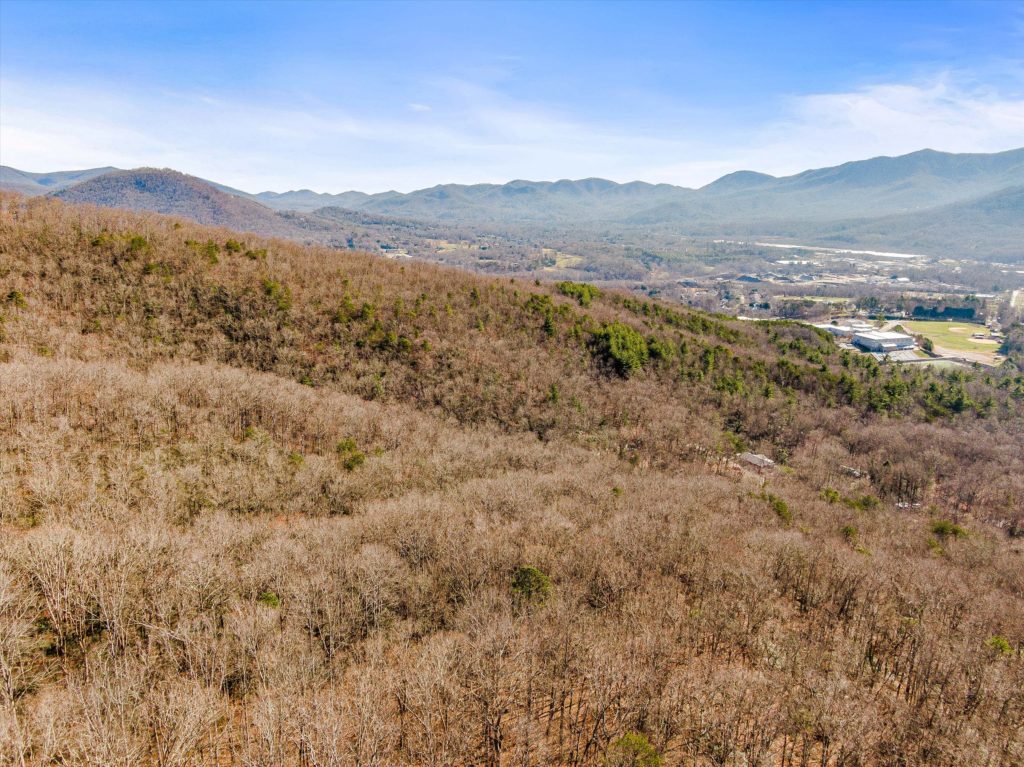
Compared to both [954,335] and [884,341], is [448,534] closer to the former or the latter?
[884,341]

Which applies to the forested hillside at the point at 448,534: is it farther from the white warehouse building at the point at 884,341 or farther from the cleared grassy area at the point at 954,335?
the cleared grassy area at the point at 954,335

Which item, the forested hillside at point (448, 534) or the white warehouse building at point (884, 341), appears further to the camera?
the white warehouse building at point (884, 341)

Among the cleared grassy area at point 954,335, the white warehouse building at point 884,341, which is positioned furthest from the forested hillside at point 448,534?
the cleared grassy area at point 954,335

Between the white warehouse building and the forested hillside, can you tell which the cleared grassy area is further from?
the forested hillside

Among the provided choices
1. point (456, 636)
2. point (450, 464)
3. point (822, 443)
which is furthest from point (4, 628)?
point (822, 443)

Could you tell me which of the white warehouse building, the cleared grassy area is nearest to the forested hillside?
the white warehouse building

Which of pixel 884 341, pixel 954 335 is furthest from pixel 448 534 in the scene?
pixel 954 335
